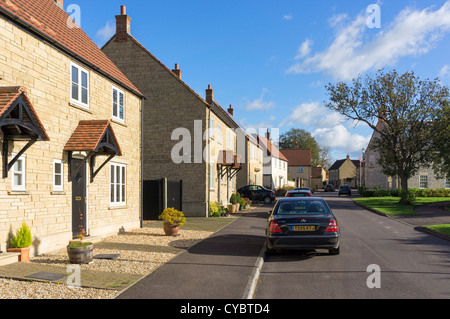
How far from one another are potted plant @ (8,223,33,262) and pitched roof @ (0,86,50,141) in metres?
2.13

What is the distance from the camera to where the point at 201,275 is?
25.5 ft

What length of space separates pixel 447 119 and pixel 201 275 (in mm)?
28538

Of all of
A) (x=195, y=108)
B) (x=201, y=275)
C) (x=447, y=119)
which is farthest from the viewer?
(x=447, y=119)

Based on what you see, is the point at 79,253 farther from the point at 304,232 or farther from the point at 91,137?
the point at 304,232

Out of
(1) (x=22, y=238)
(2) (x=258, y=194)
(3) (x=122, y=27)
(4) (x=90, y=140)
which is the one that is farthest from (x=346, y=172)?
(1) (x=22, y=238)

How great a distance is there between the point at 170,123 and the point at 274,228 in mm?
13532

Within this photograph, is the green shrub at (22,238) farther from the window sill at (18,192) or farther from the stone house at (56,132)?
the window sill at (18,192)

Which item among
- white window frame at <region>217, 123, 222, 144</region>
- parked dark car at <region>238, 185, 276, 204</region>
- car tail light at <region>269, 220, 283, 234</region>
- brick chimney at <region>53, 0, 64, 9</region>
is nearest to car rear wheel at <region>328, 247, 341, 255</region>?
car tail light at <region>269, 220, 283, 234</region>

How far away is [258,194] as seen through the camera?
36125 mm

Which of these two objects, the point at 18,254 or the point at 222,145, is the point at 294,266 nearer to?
the point at 18,254

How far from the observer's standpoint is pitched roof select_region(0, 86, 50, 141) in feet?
25.0

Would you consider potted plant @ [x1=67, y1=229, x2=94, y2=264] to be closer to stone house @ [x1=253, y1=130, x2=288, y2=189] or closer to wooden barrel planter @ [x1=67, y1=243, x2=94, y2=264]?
wooden barrel planter @ [x1=67, y1=243, x2=94, y2=264]

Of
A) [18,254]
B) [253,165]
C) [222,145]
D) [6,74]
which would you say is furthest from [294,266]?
[253,165]

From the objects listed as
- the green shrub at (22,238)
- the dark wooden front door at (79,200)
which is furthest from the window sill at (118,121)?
the green shrub at (22,238)
